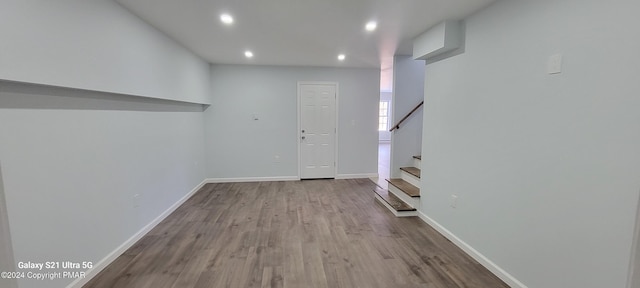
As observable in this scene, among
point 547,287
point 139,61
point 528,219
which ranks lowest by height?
point 547,287

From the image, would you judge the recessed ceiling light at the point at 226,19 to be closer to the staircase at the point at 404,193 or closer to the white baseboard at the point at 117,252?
the white baseboard at the point at 117,252

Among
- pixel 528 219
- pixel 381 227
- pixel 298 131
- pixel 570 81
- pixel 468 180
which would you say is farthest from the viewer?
pixel 298 131

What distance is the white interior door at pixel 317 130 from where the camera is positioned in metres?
5.45

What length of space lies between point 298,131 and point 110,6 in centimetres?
360

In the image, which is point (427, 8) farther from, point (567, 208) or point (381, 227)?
point (381, 227)

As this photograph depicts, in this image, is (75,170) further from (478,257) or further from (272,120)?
(272,120)

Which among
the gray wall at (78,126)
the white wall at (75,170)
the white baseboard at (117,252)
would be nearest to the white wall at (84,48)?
the gray wall at (78,126)

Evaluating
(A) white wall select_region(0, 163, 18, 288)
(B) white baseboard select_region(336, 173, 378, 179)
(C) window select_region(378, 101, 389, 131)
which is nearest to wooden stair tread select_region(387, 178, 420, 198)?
(B) white baseboard select_region(336, 173, 378, 179)

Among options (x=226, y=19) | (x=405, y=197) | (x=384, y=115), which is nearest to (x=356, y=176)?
(x=405, y=197)

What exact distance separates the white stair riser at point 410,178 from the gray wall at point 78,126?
11.3ft

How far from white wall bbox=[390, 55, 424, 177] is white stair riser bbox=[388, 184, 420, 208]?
342 millimetres

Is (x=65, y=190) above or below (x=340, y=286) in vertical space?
above

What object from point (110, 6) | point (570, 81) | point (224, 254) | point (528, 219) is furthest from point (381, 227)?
point (110, 6)

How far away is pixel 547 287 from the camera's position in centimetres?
189
